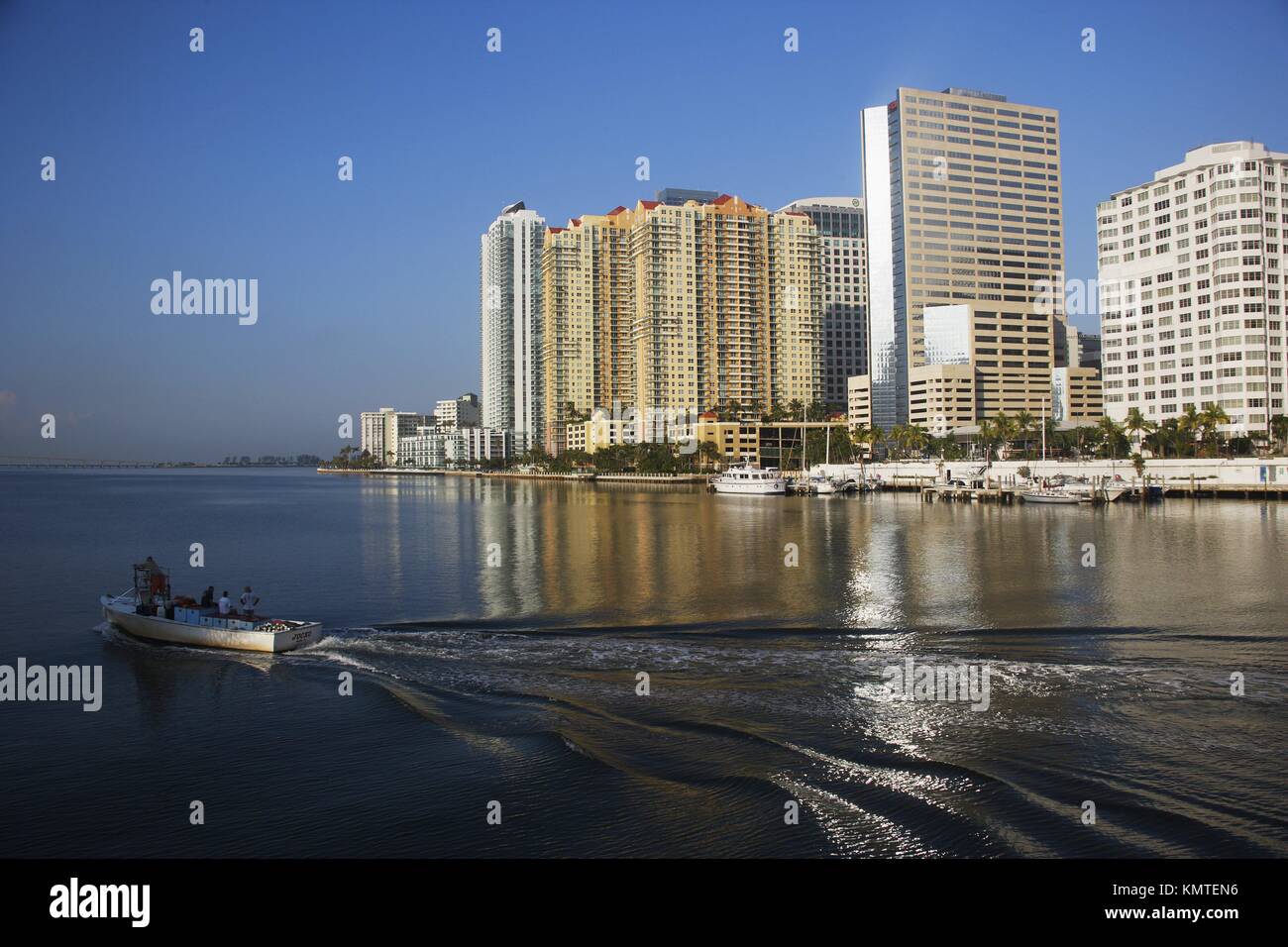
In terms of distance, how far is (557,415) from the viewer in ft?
631

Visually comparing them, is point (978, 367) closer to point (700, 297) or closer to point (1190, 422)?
point (700, 297)

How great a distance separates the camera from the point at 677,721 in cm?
1556

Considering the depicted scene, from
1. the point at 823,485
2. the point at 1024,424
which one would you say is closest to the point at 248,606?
the point at 823,485

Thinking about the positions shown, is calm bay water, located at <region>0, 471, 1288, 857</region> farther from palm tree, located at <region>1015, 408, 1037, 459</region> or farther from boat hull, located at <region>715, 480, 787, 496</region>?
palm tree, located at <region>1015, 408, 1037, 459</region>

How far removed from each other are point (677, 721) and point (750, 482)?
9039cm

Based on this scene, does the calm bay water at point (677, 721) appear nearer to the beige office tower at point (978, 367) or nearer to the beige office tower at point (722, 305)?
the beige office tower at point (978, 367)

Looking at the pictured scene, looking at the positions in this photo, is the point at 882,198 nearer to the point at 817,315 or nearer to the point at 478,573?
the point at 817,315

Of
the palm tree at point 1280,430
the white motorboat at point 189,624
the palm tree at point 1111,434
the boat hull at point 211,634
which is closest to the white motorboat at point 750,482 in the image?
the palm tree at point 1111,434

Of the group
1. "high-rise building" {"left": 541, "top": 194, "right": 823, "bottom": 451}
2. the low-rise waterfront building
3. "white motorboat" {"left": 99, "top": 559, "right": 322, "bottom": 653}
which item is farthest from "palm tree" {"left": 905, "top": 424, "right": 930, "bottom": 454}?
"white motorboat" {"left": 99, "top": 559, "right": 322, "bottom": 653}

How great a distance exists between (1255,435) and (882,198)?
3082 inches

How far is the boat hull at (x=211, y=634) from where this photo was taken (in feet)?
70.9

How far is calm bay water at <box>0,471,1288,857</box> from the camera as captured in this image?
1152 centimetres

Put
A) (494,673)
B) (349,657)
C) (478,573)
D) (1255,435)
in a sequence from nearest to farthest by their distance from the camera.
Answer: (494,673)
(349,657)
(478,573)
(1255,435)
